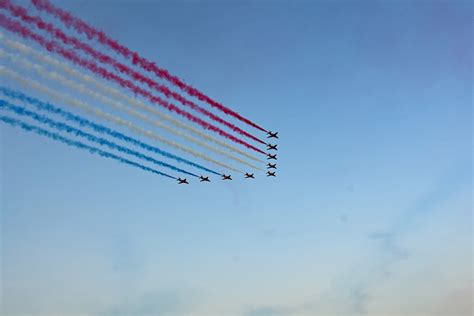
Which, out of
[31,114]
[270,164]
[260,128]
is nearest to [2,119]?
[31,114]

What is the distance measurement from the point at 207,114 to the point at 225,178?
17.3 metres

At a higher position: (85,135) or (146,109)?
(146,109)

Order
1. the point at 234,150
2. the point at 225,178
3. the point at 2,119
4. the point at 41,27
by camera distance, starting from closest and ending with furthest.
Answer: the point at 41,27 < the point at 2,119 < the point at 234,150 < the point at 225,178

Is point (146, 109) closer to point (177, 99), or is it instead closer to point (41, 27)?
point (177, 99)

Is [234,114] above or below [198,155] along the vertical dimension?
above

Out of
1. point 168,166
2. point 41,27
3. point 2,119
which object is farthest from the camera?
point 168,166

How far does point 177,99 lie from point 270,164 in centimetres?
2502

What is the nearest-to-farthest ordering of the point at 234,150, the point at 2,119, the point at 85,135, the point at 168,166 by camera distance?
the point at 2,119 → the point at 85,135 → the point at 168,166 → the point at 234,150

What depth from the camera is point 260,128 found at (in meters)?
47.3

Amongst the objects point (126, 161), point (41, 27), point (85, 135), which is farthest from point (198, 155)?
point (41, 27)

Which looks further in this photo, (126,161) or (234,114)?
(234,114)

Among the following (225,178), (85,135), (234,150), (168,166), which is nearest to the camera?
(85,135)

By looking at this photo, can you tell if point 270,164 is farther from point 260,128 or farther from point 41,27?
point 41,27

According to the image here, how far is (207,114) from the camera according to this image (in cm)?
3875
